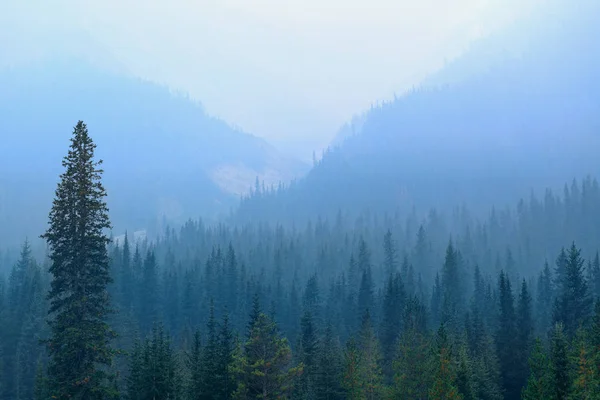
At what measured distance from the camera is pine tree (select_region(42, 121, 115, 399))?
3033 cm

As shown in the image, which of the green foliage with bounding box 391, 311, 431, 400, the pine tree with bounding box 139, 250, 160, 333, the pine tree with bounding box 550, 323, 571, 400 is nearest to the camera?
the pine tree with bounding box 550, 323, 571, 400

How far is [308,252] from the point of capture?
18412 cm

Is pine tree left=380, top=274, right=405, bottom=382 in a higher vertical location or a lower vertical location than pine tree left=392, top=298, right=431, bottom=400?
higher

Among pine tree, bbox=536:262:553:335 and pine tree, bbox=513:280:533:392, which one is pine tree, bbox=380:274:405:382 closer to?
pine tree, bbox=513:280:533:392

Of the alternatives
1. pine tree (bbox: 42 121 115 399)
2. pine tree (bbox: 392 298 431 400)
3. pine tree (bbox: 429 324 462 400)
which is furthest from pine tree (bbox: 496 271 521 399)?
pine tree (bbox: 42 121 115 399)

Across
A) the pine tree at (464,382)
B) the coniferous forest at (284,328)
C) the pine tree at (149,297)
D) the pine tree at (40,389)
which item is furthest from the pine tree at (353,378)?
the pine tree at (149,297)

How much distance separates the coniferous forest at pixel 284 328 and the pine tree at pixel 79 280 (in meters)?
0.08

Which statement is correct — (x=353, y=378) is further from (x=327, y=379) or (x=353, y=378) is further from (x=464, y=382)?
(x=464, y=382)

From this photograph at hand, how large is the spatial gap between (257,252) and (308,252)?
22054 mm

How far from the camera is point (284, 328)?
108 m

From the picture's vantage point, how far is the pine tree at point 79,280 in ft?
99.5

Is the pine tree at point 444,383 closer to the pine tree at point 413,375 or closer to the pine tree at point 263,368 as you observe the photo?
the pine tree at point 413,375

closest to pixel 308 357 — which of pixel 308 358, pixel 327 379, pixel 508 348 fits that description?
pixel 308 358

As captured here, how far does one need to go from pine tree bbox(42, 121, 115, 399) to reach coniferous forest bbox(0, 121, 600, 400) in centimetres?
8
